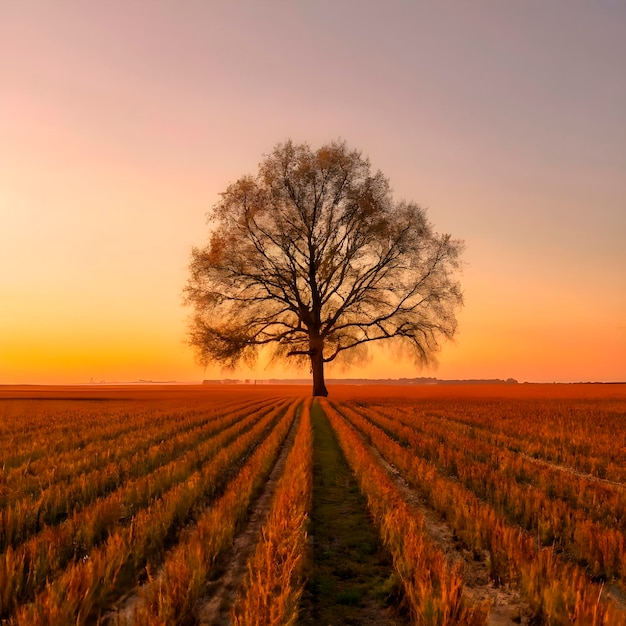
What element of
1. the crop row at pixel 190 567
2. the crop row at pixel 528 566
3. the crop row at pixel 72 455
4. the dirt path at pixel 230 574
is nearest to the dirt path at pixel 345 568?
the dirt path at pixel 230 574

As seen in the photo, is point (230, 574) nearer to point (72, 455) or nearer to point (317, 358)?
point (72, 455)

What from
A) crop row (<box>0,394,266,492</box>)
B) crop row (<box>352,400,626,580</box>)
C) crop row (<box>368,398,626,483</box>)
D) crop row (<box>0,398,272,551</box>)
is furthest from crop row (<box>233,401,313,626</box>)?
crop row (<box>368,398,626,483</box>)

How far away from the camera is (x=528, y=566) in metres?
3.26

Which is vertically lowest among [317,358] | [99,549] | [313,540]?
[313,540]

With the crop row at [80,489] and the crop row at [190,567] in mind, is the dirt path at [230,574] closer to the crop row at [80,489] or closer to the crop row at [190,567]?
the crop row at [190,567]

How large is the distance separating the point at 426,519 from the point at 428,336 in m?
24.2

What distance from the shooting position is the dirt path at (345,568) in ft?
9.94

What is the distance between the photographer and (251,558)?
362 cm

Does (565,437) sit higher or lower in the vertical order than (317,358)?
lower

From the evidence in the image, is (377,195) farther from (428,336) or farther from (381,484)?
(381,484)

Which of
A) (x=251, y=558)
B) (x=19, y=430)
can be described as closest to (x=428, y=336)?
(x=19, y=430)

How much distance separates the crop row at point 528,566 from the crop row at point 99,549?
2.81 metres

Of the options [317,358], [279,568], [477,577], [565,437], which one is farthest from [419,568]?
[317,358]

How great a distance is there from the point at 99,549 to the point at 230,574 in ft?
4.01
